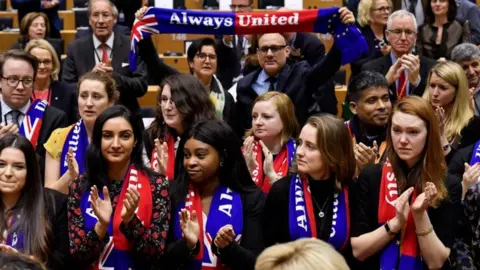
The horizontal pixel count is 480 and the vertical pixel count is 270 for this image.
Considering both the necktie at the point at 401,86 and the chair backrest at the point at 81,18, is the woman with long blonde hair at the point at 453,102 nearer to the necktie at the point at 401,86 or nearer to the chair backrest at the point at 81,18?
the necktie at the point at 401,86

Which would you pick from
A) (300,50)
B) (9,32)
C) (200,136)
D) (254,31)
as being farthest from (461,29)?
(9,32)

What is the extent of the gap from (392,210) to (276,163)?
1.26 m

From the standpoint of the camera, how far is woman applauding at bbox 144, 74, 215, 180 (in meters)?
5.46

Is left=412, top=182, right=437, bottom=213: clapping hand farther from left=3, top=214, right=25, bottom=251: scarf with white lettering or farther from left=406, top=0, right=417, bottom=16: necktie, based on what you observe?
left=406, top=0, right=417, bottom=16: necktie

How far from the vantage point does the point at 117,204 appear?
468 centimetres

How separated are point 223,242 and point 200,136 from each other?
0.60 meters

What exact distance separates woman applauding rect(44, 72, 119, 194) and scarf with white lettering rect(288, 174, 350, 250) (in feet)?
4.75

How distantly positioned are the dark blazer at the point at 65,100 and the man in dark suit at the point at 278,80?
116cm

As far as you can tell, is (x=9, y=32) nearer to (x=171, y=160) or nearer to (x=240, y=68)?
(x=240, y=68)

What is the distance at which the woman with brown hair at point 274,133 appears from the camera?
5.60 meters

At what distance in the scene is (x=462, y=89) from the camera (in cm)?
585

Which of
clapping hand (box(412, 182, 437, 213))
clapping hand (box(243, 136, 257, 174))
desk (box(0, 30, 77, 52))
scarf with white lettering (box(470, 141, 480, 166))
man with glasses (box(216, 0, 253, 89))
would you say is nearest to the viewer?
clapping hand (box(412, 182, 437, 213))

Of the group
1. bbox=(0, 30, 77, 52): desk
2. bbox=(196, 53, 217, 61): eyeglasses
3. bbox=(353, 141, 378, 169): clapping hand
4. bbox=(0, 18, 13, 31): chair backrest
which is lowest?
bbox=(353, 141, 378, 169): clapping hand

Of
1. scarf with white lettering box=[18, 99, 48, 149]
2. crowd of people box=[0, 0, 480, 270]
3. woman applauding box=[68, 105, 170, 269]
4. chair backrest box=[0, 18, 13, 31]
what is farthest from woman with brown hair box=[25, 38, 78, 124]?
chair backrest box=[0, 18, 13, 31]
